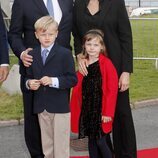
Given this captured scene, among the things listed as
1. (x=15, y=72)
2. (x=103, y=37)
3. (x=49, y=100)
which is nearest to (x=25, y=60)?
(x=49, y=100)

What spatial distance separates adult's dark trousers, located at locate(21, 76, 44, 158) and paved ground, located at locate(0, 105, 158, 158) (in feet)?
3.13

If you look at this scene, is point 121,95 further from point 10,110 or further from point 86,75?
point 10,110

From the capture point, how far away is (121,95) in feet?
13.9

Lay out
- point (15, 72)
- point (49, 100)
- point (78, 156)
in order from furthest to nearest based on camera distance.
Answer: point (15, 72) < point (78, 156) < point (49, 100)

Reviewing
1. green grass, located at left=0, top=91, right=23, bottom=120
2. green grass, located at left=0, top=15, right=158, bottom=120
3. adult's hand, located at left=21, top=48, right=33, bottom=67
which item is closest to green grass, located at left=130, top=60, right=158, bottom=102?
green grass, located at left=0, top=15, right=158, bottom=120

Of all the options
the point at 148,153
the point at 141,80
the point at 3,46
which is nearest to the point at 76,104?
the point at 3,46

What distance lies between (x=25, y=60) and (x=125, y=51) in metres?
0.89

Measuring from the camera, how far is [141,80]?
9359 millimetres

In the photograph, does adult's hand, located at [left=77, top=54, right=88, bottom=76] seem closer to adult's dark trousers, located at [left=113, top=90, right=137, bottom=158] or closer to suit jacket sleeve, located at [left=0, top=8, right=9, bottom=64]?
adult's dark trousers, located at [left=113, top=90, right=137, bottom=158]

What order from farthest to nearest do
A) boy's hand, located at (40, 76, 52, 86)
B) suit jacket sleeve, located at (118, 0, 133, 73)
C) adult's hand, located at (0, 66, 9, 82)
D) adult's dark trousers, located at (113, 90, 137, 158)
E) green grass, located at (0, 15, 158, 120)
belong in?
green grass, located at (0, 15, 158, 120)
adult's dark trousers, located at (113, 90, 137, 158)
adult's hand, located at (0, 66, 9, 82)
suit jacket sleeve, located at (118, 0, 133, 73)
boy's hand, located at (40, 76, 52, 86)

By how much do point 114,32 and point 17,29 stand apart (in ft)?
2.75

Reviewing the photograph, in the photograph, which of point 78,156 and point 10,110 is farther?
point 10,110

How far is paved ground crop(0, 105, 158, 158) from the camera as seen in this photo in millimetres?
5468

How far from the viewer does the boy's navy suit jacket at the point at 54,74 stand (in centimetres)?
380
